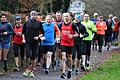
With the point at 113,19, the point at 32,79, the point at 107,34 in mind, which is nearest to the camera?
the point at 32,79

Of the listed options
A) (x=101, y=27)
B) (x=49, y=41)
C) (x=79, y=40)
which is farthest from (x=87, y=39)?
(x=101, y=27)

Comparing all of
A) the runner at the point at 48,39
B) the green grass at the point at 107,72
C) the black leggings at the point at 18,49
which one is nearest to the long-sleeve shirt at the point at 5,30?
the black leggings at the point at 18,49

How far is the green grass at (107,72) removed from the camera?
15.5 meters

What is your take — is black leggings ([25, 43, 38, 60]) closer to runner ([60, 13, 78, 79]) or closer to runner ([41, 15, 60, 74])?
runner ([41, 15, 60, 74])

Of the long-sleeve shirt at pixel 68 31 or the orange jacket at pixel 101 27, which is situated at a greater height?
the long-sleeve shirt at pixel 68 31

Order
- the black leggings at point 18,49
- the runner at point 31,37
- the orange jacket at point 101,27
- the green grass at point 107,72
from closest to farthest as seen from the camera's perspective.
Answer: the runner at point 31,37
the green grass at point 107,72
the black leggings at point 18,49
the orange jacket at point 101,27

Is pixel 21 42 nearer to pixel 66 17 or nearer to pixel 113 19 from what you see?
pixel 66 17

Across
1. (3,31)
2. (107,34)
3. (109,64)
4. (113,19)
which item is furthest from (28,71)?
(113,19)

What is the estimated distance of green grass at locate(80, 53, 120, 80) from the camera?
1554 cm

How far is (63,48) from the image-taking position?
49.8 ft

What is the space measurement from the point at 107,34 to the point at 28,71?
13.0 metres

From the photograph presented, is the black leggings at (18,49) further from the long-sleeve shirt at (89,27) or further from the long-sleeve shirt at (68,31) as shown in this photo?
the long-sleeve shirt at (89,27)

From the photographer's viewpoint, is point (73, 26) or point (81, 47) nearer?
point (73, 26)

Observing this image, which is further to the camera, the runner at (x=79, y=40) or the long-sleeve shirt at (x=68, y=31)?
the runner at (x=79, y=40)
